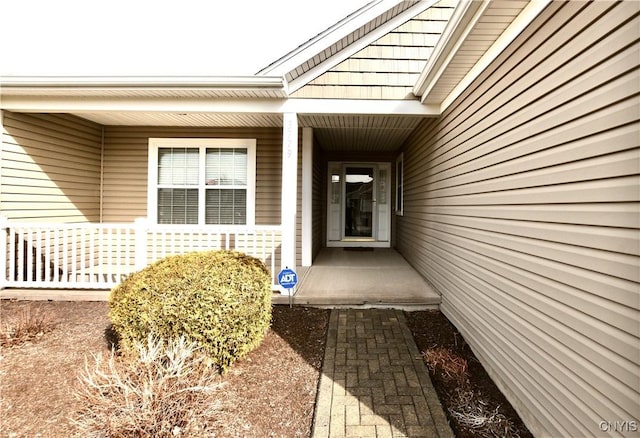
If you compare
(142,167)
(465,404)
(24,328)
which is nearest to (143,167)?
(142,167)

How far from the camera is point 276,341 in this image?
3430 mm

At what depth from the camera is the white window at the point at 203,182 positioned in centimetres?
634

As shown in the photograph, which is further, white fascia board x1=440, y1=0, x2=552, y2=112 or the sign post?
the sign post

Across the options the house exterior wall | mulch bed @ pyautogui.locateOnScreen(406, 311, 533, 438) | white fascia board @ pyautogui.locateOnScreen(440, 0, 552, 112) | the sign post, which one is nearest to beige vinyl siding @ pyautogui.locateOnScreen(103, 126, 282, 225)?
the house exterior wall

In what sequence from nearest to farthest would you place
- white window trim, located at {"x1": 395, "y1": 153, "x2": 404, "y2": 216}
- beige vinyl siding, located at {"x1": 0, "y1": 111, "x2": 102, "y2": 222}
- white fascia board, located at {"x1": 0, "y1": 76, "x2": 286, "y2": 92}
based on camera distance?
white fascia board, located at {"x1": 0, "y1": 76, "x2": 286, "y2": 92}, beige vinyl siding, located at {"x1": 0, "y1": 111, "x2": 102, "y2": 222}, white window trim, located at {"x1": 395, "y1": 153, "x2": 404, "y2": 216}

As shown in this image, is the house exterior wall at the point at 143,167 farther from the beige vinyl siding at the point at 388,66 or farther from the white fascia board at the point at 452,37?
the white fascia board at the point at 452,37

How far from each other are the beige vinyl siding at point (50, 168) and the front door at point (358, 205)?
5273 mm

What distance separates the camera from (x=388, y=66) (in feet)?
15.7

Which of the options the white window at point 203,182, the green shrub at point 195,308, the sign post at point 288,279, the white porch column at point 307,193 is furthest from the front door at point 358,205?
the green shrub at point 195,308

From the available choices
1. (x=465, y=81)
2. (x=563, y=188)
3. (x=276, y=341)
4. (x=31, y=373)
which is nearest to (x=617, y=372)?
(x=563, y=188)

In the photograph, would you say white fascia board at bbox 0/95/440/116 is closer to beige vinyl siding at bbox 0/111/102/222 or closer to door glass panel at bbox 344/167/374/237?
beige vinyl siding at bbox 0/111/102/222

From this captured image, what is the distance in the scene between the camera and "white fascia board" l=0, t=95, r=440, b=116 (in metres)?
4.73

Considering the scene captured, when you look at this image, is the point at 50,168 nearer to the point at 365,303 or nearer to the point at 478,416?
the point at 365,303

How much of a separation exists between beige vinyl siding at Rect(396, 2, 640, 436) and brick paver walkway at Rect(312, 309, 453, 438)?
589 mm
